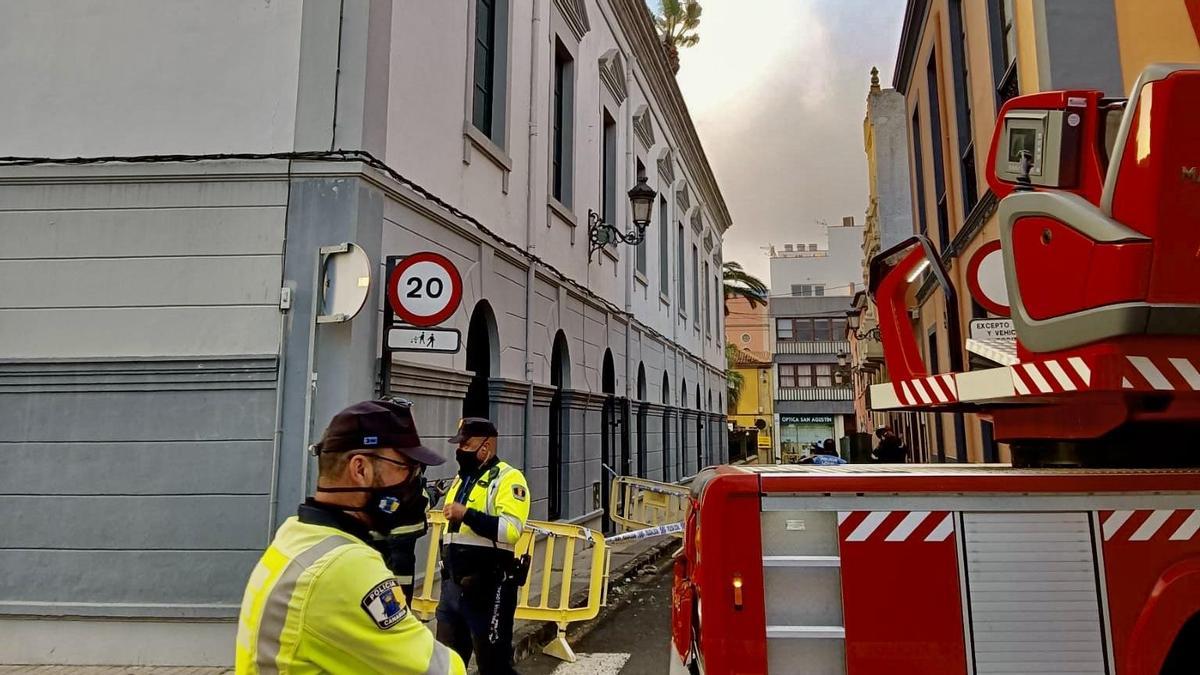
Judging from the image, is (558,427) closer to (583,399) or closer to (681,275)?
(583,399)

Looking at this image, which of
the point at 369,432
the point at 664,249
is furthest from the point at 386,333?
the point at 664,249

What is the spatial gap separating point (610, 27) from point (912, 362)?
39.8 feet

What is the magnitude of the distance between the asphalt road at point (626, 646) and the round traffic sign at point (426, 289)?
9.96ft

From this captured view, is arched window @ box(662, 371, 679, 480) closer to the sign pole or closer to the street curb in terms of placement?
the street curb

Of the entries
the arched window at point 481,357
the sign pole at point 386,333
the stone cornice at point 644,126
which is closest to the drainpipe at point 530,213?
the arched window at point 481,357

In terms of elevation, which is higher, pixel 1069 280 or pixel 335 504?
pixel 1069 280

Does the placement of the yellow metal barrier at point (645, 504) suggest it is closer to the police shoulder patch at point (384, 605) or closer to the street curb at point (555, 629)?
the street curb at point (555, 629)

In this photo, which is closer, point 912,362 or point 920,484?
point 920,484

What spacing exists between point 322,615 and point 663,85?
62.5ft

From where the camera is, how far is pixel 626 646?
6762 mm

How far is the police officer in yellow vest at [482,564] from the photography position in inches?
175

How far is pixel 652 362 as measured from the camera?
703 inches

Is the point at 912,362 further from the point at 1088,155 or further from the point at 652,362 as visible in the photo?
the point at 652,362

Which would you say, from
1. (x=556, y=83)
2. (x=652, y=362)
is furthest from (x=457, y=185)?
(x=652, y=362)
